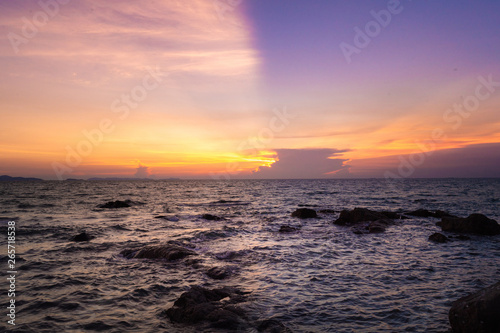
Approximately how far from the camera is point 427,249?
1622 centimetres

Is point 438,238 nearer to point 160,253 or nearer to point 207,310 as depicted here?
point 207,310

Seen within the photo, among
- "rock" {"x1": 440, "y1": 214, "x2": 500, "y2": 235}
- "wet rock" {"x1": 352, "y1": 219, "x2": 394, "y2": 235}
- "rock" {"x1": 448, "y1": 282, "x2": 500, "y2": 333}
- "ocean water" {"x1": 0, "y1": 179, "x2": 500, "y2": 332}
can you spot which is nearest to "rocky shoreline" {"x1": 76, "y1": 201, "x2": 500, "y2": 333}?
"rock" {"x1": 448, "y1": 282, "x2": 500, "y2": 333}

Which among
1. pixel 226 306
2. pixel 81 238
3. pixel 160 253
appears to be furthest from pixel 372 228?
pixel 81 238

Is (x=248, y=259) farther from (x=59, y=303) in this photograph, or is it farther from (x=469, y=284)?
(x=469, y=284)

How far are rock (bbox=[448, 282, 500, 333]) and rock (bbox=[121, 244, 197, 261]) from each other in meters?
11.6

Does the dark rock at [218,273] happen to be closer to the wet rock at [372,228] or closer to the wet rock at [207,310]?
the wet rock at [207,310]

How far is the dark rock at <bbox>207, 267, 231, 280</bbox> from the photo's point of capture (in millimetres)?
11721

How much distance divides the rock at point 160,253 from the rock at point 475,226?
19.4m

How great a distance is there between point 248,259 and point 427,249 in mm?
10191

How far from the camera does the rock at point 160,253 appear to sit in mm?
14750

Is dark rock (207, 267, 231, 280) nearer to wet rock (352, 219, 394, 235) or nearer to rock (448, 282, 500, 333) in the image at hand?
rock (448, 282, 500, 333)

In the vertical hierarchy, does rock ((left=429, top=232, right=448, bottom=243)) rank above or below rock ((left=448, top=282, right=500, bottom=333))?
below

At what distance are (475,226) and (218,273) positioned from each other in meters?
19.5

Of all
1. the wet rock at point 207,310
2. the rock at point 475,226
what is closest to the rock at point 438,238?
the rock at point 475,226
